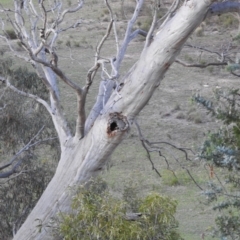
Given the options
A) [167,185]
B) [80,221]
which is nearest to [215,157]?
[80,221]

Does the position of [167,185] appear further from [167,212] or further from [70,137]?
[167,212]

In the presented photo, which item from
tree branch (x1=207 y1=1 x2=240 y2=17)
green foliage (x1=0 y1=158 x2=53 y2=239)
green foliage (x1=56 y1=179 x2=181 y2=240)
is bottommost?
green foliage (x1=0 y1=158 x2=53 y2=239)

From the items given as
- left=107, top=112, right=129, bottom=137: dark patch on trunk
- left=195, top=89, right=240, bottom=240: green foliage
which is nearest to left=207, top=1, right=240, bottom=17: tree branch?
left=195, top=89, right=240, bottom=240: green foliage

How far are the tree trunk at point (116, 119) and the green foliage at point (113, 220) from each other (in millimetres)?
939

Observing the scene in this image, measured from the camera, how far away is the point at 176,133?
794 inches

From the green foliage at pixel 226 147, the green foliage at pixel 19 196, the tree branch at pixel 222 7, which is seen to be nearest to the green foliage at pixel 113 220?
the green foliage at pixel 226 147

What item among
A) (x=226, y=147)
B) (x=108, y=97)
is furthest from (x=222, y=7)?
(x=108, y=97)

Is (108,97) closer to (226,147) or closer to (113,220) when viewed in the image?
(113,220)

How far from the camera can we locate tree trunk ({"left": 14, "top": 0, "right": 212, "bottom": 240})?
22.1 ft

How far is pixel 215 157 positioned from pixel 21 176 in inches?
228

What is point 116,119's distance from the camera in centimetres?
733

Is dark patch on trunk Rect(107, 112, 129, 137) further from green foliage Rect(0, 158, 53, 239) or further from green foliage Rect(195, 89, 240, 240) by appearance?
green foliage Rect(0, 158, 53, 239)

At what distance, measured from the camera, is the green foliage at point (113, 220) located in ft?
19.9

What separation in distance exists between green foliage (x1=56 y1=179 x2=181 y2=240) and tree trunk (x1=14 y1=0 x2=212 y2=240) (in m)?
0.94
